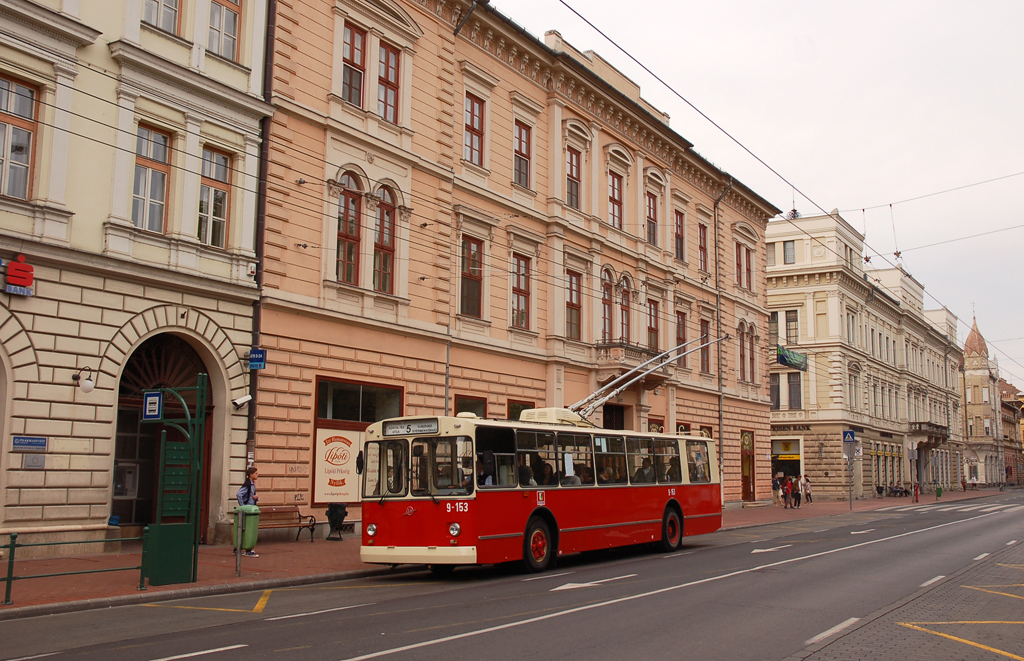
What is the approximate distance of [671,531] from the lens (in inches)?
874

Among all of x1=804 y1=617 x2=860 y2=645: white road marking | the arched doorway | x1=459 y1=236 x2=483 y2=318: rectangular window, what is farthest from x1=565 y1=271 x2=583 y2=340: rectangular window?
Answer: x1=804 y1=617 x2=860 y2=645: white road marking

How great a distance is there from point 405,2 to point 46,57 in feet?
36.8

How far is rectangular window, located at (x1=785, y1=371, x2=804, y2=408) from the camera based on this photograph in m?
63.0

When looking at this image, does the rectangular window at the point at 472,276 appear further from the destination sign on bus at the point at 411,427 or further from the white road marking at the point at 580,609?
the white road marking at the point at 580,609

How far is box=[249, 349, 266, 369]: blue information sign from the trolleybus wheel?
33.7ft

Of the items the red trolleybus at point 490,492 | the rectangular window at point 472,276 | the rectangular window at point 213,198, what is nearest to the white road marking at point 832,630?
the red trolleybus at point 490,492

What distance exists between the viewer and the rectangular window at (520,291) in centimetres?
2942

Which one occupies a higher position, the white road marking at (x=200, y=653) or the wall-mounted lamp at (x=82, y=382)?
the wall-mounted lamp at (x=82, y=382)

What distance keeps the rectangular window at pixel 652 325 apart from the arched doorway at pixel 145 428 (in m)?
21.3

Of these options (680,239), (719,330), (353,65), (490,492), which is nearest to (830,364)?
(719,330)

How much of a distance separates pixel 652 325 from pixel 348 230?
57.8 ft

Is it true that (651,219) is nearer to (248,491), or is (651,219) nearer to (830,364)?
(248,491)

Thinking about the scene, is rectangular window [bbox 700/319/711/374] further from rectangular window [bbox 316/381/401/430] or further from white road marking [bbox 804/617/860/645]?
white road marking [bbox 804/617/860/645]

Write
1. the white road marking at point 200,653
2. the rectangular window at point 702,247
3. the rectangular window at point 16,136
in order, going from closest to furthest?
the white road marking at point 200,653 → the rectangular window at point 16,136 → the rectangular window at point 702,247
